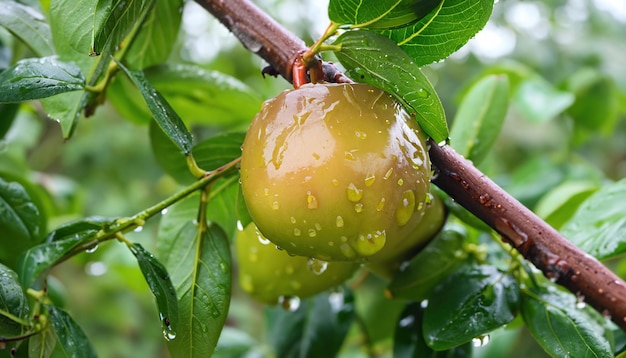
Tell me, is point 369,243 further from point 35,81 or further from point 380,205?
point 35,81

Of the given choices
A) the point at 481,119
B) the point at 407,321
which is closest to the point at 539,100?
the point at 481,119

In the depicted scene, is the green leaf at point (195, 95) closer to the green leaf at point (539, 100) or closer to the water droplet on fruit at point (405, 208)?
the water droplet on fruit at point (405, 208)

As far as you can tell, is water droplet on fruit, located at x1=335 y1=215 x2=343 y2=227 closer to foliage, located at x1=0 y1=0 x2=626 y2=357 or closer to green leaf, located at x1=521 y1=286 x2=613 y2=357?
foliage, located at x1=0 y1=0 x2=626 y2=357

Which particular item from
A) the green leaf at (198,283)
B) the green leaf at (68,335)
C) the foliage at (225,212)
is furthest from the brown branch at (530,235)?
the green leaf at (68,335)

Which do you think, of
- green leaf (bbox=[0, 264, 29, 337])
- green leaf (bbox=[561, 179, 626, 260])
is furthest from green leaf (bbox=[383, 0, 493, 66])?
green leaf (bbox=[0, 264, 29, 337])

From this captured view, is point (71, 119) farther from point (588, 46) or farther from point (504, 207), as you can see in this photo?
point (588, 46)
